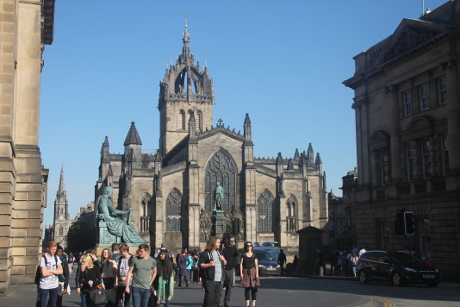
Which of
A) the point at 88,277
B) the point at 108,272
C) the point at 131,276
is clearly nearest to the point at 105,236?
the point at 108,272

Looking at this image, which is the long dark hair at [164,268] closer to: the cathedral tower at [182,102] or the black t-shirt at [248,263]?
the black t-shirt at [248,263]

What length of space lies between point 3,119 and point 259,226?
54329mm

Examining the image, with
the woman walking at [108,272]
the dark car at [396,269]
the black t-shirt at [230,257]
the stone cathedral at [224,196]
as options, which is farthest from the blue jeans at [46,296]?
the stone cathedral at [224,196]

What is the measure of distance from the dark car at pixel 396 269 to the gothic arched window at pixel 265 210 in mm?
44815

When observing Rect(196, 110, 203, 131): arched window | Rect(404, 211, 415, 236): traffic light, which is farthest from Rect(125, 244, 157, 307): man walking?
Rect(196, 110, 203, 131): arched window

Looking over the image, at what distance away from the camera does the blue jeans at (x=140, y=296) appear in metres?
11.7

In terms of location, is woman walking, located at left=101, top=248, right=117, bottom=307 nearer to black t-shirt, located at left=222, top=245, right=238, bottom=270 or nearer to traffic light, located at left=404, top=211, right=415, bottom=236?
black t-shirt, located at left=222, top=245, right=238, bottom=270

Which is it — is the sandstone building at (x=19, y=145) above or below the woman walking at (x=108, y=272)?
above

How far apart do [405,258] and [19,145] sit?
46.1ft

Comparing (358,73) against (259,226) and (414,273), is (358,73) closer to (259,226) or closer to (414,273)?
(414,273)

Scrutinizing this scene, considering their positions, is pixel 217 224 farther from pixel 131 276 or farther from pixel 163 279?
pixel 131 276

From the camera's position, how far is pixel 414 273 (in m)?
22.7

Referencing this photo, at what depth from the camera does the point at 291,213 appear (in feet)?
235

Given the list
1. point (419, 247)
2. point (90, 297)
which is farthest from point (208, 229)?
point (90, 297)
